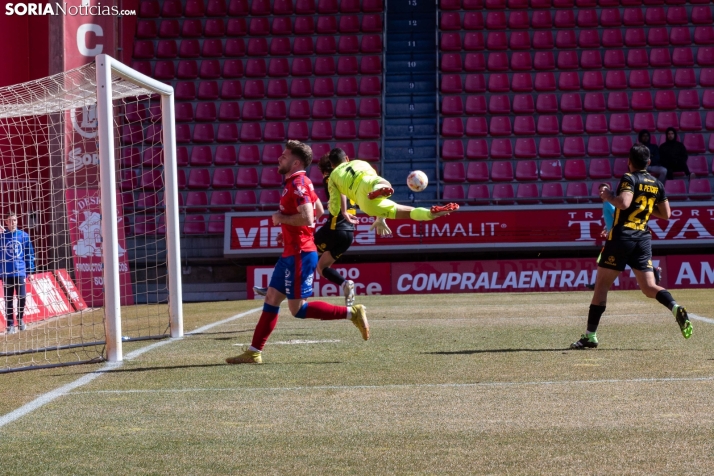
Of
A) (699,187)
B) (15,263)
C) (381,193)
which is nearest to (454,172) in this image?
(699,187)

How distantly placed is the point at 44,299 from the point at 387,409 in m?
13.7

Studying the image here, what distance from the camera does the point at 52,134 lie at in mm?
20406

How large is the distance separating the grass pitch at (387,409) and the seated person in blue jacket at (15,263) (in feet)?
19.2

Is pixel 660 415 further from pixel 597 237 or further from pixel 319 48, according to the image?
pixel 319 48

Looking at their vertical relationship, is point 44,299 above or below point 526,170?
below

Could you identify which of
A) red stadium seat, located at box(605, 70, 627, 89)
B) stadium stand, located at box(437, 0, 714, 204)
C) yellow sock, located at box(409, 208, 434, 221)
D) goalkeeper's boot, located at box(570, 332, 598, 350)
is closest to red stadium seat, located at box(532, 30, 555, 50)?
stadium stand, located at box(437, 0, 714, 204)

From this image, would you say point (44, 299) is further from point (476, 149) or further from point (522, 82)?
point (522, 82)

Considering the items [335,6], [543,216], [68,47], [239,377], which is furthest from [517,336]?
[335,6]

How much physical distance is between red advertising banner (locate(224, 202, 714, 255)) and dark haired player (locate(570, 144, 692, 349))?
13151mm

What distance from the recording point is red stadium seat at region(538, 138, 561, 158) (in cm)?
2605

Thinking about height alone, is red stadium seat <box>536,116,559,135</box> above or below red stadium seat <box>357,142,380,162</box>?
above

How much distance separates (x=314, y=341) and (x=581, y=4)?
67.9 feet

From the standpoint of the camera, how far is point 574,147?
2627cm

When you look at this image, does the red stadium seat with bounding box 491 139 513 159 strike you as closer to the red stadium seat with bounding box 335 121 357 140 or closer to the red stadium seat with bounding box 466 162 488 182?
the red stadium seat with bounding box 466 162 488 182
